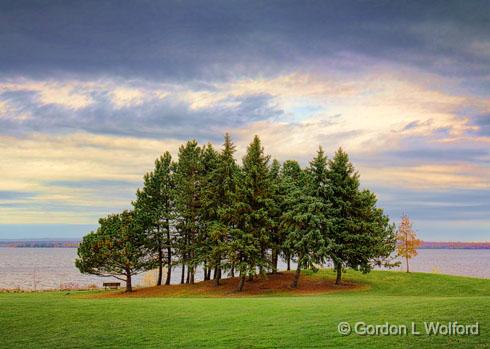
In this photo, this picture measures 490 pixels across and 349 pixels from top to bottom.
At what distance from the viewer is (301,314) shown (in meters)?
19.3

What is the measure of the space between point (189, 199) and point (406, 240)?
2773 cm

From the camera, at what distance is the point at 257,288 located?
4397 cm

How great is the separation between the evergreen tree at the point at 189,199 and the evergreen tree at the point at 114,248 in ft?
13.8

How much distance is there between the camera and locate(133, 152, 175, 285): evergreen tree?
49.0 metres

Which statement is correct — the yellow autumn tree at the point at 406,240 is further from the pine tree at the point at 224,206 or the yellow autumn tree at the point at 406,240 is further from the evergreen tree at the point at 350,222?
the pine tree at the point at 224,206

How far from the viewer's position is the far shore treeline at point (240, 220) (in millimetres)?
42469

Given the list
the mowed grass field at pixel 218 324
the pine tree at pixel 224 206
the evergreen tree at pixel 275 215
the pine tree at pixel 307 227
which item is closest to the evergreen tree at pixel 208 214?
the pine tree at pixel 224 206

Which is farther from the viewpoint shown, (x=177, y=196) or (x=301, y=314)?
(x=177, y=196)

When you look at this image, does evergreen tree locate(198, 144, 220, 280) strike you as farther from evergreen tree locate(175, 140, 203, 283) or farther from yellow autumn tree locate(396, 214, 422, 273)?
yellow autumn tree locate(396, 214, 422, 273)

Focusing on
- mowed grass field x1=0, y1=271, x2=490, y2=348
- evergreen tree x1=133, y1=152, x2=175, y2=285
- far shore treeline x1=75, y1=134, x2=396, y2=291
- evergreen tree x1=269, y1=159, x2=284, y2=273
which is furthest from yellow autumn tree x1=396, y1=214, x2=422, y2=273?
mowed grass field x1=0, y1=271, x2=490, y2=348

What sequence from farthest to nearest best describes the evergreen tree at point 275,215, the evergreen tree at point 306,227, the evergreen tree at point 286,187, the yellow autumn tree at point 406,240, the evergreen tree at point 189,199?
the yellow autumn tree at point 406,240 < the evergreen tree at point 189,199 < the evergreen tree at point 286,187 < the evergreen tree at point 275,215 < the evergreen tree at point 306,227

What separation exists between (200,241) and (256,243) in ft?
24.5

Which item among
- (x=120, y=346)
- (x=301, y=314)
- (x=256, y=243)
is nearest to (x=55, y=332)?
(x=120, y=346)

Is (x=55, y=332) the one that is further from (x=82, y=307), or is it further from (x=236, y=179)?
(x=236, y=179)
